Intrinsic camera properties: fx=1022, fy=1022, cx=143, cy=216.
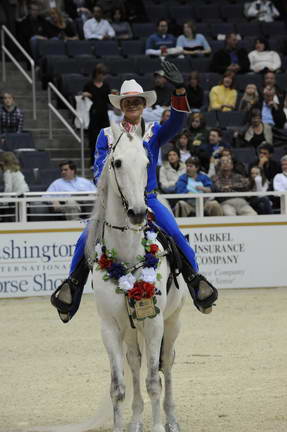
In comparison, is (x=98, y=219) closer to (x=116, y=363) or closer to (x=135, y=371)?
(x=116, y=363)

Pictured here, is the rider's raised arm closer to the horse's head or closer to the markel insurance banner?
the horse's head

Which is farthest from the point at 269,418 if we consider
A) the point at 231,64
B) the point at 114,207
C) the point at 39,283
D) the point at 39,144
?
the point at 231,64

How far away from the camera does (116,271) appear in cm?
682

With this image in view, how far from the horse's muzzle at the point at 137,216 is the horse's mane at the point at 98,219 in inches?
25.1

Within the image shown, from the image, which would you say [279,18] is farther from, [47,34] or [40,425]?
→ [40,425]

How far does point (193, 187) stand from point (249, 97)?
12.5 feet

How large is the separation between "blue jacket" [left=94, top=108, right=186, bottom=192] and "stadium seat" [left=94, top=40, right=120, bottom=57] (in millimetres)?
13329

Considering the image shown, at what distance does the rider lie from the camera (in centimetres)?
721

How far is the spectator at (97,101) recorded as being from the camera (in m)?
17.9

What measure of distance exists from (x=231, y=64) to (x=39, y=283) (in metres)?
7.71

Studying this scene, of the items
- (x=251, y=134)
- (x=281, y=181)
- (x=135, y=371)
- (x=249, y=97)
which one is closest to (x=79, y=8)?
(x=249, y=97)

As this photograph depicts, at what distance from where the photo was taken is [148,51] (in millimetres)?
20578

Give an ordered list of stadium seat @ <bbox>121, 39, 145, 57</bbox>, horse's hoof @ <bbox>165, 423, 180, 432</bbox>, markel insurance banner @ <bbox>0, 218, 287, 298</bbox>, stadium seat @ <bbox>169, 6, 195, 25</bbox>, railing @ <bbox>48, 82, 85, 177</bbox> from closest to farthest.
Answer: horse's hoof @ <bbox>165, 423, 180, 432</bbox> → markel insurance banner @ <bbox>0, 218, 287, 298</bbox> → railing @ <bbox>48, 82, 85, 177</bbox> → stadium seat @ <bbox>121, 39, 145, 57</bbox> → stadium seat @ <bbox>169, 6, 195, 25</bbox>

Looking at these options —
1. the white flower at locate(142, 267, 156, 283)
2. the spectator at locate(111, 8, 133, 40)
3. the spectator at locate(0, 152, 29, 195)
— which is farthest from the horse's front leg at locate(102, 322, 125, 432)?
the spectator at locate(111, 8, 133, 40)
